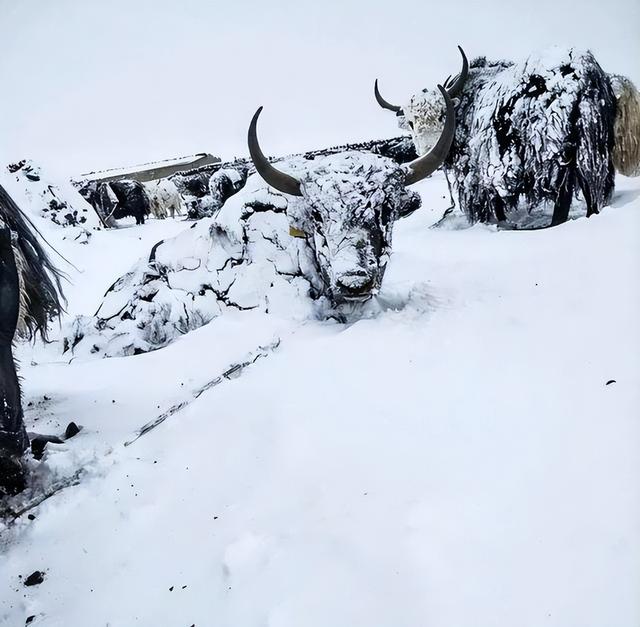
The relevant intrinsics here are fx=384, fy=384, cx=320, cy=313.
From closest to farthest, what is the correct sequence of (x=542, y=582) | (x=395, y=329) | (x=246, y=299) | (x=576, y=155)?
1. (x=542, y=582)
2. (x=395, y=329)
3. (x=246, y=299)
4. (x=576, y=155)

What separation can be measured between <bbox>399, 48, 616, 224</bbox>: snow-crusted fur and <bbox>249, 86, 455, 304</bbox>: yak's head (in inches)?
94.0

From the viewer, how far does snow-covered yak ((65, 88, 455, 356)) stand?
3127mm

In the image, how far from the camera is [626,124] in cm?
496

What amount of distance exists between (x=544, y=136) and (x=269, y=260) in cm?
399

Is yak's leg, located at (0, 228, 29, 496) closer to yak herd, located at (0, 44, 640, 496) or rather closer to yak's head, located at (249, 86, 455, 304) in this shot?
yak herd, located at (0, 44, 640, 496)

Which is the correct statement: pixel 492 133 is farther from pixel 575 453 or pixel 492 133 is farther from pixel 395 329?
pixel 575 453

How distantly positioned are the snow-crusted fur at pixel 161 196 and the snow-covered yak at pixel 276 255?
20.3 m

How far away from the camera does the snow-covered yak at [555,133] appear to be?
15.9 ft

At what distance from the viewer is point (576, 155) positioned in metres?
4.93

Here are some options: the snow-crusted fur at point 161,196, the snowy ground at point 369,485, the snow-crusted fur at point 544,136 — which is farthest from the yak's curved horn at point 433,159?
the snow-crusted fur at point 161,196

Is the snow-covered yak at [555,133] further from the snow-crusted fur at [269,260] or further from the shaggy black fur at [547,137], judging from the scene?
the snow-crusted fur at [269,260]

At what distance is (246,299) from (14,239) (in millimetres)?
2140

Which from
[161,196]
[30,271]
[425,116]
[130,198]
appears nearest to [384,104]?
[425,116]

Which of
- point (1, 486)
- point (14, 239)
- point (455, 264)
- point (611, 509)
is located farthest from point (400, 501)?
point (455, 264)
